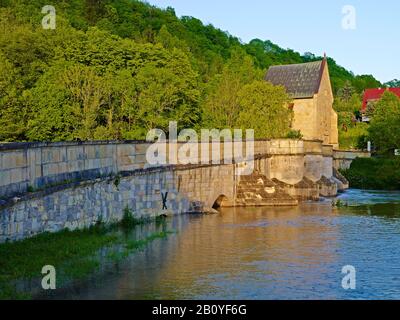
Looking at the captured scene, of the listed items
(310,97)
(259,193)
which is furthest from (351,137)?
(259,193)

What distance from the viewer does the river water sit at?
17.5 m

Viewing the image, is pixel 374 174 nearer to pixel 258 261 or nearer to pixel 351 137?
pixel 351 137

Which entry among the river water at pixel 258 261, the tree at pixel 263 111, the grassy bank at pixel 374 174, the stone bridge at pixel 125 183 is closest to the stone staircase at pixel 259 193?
the stone bridge at pixel 125 183

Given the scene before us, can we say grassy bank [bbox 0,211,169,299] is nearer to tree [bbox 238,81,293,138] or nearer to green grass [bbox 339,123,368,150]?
tree [bbox 238,81,293,138]

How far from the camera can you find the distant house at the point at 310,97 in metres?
74.2

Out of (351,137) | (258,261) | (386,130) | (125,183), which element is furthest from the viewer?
(351,137)

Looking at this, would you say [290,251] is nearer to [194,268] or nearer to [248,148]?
[194,268]

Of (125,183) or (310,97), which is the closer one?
(125,183)

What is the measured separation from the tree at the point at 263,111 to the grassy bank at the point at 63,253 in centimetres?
3131

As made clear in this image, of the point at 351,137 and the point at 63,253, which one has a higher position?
the point at 351,137

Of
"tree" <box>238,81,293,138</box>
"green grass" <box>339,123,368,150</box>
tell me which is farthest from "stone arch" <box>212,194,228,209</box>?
"green grass" <box>339,123,368,150</box>

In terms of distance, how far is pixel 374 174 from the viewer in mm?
64500

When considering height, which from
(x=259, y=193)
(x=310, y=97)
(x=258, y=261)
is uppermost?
(x=310, y=97)

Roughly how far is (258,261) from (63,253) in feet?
21.6
